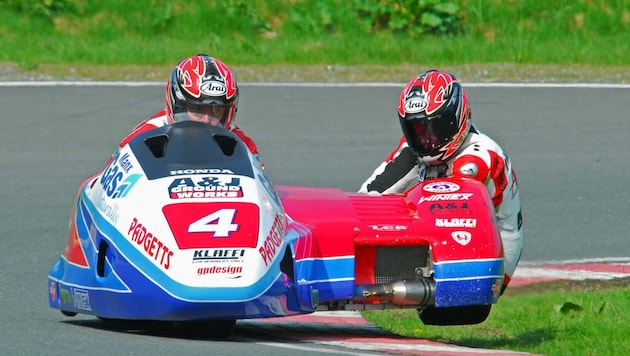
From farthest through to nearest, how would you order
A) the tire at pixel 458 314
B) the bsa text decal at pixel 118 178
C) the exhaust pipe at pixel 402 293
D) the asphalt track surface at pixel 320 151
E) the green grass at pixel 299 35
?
the green grass at pixel 299 35 → the asphalt track surface at pixel 320 151 → the tire at pixel 458 314 → the exhaust pipe at pixel 402 293 → the bsa text decal at pixel 118 178

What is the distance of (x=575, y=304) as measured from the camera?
7250mm

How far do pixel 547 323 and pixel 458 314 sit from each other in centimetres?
73

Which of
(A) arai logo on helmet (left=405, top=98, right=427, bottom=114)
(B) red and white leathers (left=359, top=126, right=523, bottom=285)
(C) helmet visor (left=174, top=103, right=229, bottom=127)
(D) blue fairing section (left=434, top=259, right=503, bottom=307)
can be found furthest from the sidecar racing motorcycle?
(C) helmet visor (left=174, top=103, right=229, bottom=127)

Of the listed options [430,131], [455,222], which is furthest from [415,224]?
[430,131]

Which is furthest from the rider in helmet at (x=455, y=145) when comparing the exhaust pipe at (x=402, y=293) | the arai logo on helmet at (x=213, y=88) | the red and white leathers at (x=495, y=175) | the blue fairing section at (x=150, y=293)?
the blue fairing section at (x=150, y=293)

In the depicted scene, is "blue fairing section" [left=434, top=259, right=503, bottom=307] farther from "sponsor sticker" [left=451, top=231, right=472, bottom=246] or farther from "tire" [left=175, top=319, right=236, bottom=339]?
"tire" [left=175, top=319, right=236, bottom=339]

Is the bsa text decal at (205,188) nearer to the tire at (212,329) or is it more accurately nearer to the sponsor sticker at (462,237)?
the tire at (212,329)

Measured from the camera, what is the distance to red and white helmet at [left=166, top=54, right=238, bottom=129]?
6953 millimetres

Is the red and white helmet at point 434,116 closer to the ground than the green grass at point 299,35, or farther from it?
farther from it

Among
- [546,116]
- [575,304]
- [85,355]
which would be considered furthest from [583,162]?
[85,355]

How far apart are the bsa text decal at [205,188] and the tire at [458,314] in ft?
4.05

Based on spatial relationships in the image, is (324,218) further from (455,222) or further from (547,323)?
(547,323)

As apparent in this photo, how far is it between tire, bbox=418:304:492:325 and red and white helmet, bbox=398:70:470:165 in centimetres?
84

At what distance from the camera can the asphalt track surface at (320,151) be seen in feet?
28.1
